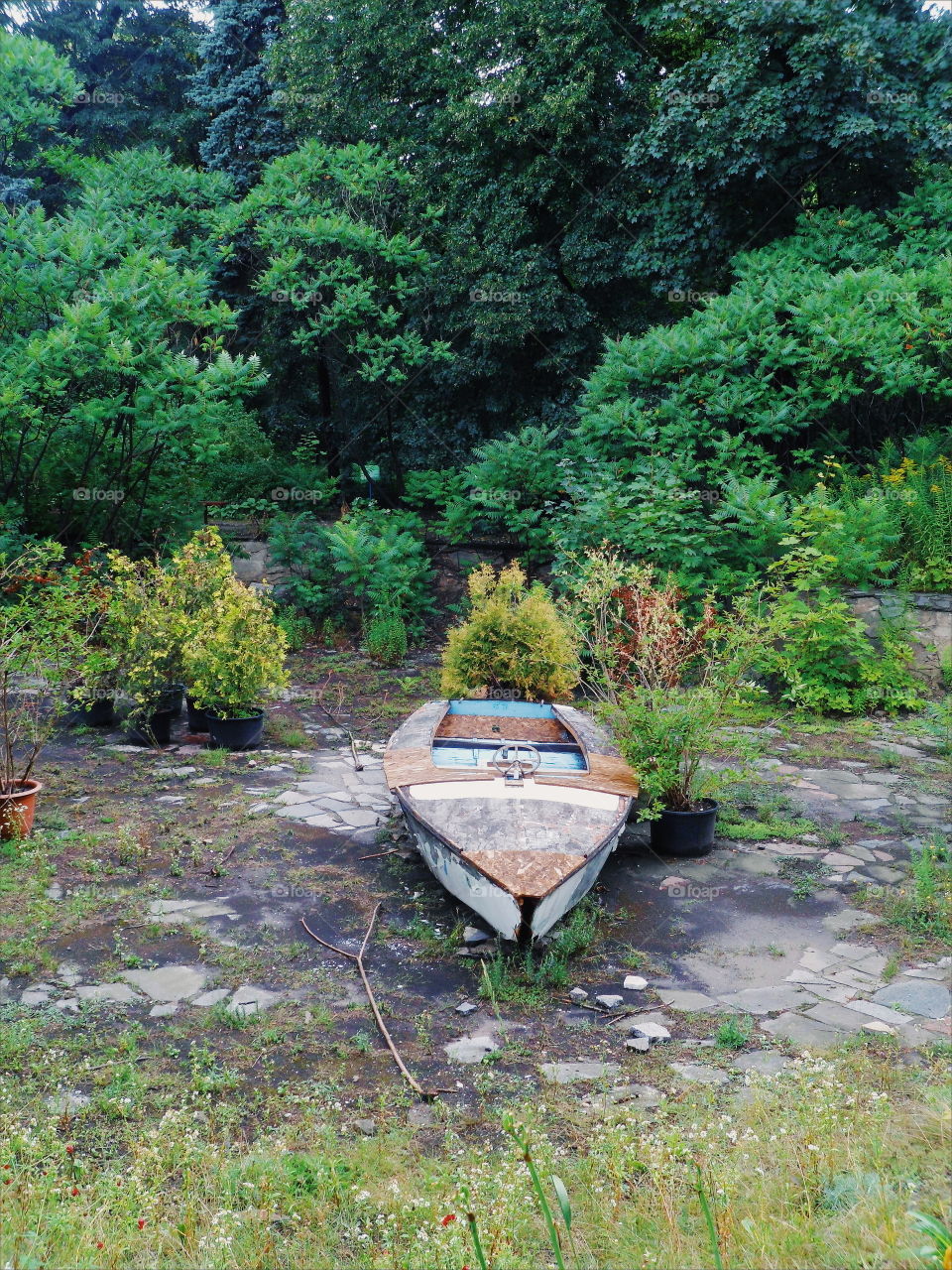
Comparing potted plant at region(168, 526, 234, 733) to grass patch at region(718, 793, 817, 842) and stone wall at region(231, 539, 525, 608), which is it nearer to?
stone wall at region(231, 539, 525, 608)

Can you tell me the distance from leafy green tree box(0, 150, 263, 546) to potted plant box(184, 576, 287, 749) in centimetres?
304

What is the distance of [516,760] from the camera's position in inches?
232

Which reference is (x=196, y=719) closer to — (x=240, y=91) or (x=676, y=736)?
(x=676, y=736)

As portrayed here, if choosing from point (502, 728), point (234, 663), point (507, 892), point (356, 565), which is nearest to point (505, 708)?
point (502, 728)

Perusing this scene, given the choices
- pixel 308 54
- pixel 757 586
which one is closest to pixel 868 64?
pixel 757 586

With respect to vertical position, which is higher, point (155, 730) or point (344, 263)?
point (344, 263)

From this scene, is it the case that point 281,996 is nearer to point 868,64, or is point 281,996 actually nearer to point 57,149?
point 868,64

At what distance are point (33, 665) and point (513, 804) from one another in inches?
154

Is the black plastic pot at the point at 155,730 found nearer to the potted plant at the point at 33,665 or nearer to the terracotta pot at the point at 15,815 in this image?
the potted plant at the point at 33,665

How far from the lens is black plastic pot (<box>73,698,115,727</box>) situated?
9.15 metres

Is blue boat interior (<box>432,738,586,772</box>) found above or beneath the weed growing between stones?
above

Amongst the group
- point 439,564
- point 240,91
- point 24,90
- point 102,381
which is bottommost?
point 439,564

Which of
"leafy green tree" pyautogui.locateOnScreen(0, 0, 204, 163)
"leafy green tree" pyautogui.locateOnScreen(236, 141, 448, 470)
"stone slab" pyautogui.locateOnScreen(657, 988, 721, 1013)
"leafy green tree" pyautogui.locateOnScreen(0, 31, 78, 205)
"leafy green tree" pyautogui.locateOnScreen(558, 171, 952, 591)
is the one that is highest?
"leafy green tree" pyautogui.locateOnScreen(0, 0, 204, 163)

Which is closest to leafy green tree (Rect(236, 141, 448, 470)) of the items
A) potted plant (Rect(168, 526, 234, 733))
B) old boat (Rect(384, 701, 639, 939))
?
potted plant (Rect(168, 526, 234, 733))
